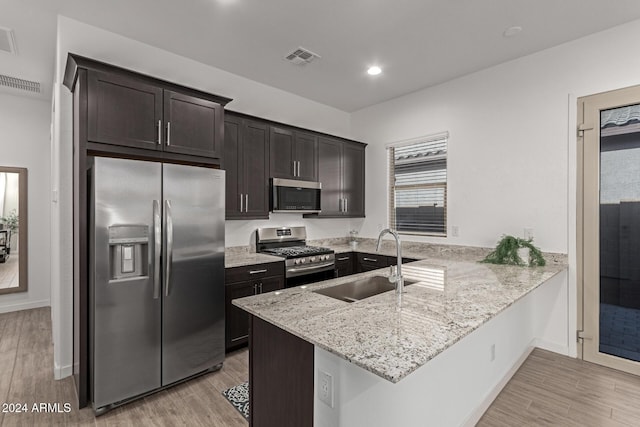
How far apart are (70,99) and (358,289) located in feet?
9.45

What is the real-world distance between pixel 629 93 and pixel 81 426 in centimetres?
490

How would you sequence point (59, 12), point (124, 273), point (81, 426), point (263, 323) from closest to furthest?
point (263, 323) < point (81, 426) < point (124, 273) < point (59, 12)

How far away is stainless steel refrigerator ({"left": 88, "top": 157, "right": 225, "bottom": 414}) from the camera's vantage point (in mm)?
2193

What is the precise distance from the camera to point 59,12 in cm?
257

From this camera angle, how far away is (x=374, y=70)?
11.8ft

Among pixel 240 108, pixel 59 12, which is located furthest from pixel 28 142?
pixel 240 108

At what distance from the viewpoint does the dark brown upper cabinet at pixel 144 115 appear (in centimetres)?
228

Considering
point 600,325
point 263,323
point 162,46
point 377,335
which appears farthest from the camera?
point 162,46

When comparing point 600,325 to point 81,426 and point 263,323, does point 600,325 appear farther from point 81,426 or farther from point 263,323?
point 81,426

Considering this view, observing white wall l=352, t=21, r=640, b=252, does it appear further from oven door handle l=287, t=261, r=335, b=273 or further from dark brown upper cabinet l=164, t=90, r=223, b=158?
dark brown upper cabinet l=164, t=90, r=223, b=158

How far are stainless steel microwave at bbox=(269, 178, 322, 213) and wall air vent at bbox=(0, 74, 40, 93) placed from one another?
3.28 metres

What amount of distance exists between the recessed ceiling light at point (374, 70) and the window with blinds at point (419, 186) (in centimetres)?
108

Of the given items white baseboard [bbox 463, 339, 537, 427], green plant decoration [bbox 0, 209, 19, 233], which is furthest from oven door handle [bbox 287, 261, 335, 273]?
green plant decoration [bbox 0, 209, 19, 233]

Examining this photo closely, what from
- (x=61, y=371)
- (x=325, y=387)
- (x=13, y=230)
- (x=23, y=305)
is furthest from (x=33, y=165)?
(x=325, y=387)
